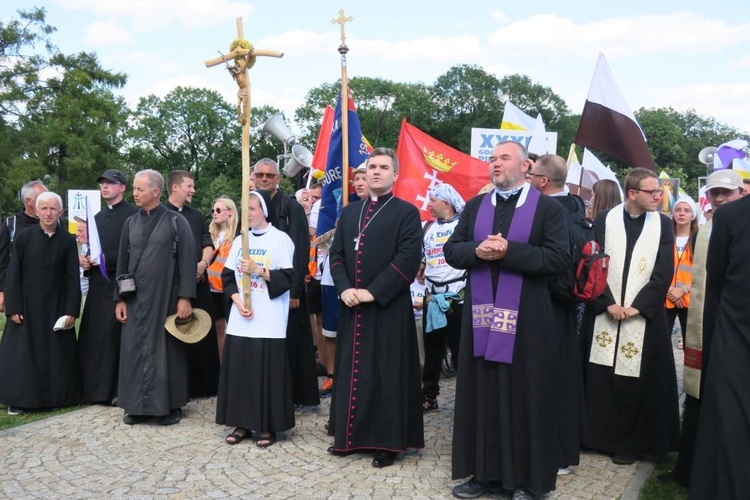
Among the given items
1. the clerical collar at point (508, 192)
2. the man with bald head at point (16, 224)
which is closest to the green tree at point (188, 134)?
the man with bald head at point (16, 224)

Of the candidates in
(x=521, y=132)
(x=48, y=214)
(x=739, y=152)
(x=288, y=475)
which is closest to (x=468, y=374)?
(x=288, y=475)

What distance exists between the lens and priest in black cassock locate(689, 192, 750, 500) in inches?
148

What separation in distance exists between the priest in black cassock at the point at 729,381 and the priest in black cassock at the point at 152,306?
14.8 feet

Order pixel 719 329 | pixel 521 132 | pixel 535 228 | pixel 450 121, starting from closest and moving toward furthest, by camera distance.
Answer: pixel 719 329
pixel 535 228
pixel 521 132
pixel 450 121

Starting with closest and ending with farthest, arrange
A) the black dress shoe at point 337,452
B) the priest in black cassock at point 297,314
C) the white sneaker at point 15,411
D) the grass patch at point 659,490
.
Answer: the grass patch at point 659,490, the black dress shoe at point 337,452, the priest in black cassock at point 297,314, the white sneaker at point 15,411

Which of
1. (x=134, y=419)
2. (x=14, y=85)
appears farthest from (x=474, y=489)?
(x=14, y=85)

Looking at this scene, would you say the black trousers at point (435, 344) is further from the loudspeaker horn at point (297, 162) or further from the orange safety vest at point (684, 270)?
the loudspeaker horn at point (297, 162)

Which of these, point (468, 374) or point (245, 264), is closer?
point (468, 374)

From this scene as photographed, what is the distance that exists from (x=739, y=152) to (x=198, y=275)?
5286 mm

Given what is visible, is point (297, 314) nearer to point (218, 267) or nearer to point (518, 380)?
point (218, 267)

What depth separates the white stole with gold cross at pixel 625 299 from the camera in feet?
18.1

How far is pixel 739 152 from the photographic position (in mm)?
6078

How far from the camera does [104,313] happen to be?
7.40m

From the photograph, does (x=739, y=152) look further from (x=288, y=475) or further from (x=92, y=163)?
(x=92, y=163)
